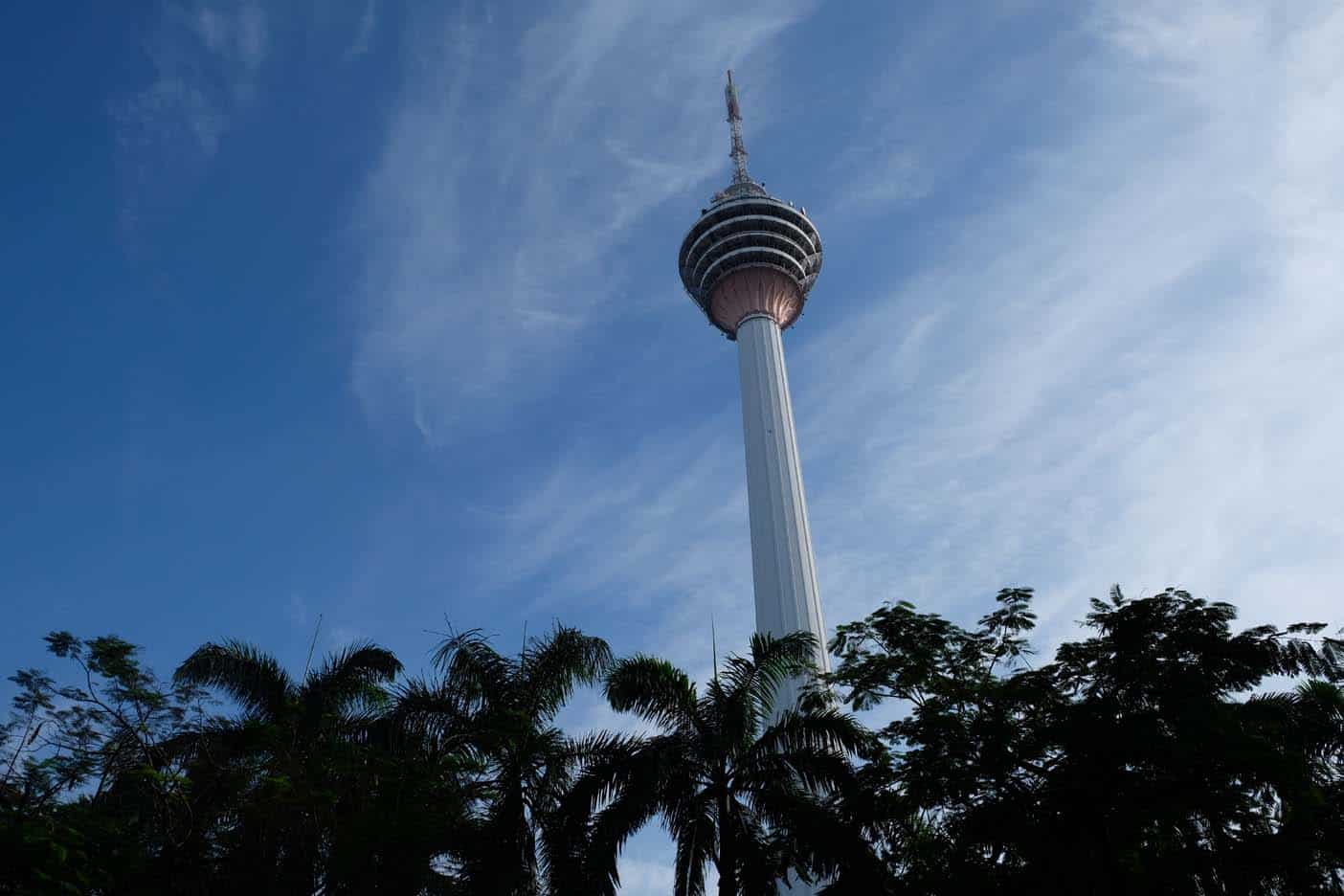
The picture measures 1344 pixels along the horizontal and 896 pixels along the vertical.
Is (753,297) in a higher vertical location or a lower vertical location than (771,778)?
higher

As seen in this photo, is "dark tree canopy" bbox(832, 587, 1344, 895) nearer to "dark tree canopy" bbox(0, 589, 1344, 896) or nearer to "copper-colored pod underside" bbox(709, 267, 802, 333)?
"dark tree canopy" bbox(0, 589, 1344, 896)

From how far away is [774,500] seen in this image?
4975cm

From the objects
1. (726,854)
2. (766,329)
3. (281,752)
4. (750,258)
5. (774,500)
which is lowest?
(726,854)

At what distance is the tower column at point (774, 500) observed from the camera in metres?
46.4

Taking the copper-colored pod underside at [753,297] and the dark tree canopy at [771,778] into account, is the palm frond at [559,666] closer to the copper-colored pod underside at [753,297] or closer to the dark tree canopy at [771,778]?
the dark tree canopy at [771,778]

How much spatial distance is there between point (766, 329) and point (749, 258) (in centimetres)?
511

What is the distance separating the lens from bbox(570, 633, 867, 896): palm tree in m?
18.3

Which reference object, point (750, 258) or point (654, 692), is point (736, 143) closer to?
point (750, 258)

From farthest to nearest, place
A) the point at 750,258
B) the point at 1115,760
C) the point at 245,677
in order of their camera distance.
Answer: the point at 750,258
the point at 245,677
the point at 1115,760

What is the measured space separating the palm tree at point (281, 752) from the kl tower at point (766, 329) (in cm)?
2380

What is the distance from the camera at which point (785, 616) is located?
4597 centimetres

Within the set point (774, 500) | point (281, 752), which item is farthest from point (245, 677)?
point (774, 500)

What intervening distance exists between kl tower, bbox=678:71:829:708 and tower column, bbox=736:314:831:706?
0.05m

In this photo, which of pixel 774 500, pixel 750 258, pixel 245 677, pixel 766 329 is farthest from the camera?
pixel 750 258
